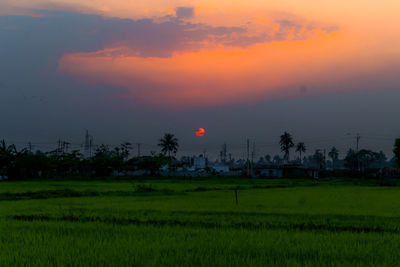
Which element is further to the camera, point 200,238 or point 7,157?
point 7,157

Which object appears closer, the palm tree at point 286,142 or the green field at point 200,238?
the green field at point 200,238

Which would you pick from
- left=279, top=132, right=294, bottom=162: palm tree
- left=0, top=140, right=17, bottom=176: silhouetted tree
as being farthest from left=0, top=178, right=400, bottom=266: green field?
left=279, top=132, right=294, bottom=162: palm tree

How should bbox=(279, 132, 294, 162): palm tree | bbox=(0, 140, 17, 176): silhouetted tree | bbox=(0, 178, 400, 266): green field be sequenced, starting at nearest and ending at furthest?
bbox=(0, 178, 400, 266): green field < bbox=(0, 140, 17, 176): silhouetted tree < bbox=(279, 132, 294, 162): palm tree

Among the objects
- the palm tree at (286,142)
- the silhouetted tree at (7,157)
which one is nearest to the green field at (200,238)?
the silhouetted tree at (7,157)

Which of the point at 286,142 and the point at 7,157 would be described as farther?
the point at 286,142

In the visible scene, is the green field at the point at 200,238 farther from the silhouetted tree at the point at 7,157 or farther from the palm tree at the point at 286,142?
the palm tree at the point at 286,142

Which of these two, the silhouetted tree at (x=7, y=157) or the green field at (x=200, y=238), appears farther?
the silhouetted tree at (x=7, y=157)

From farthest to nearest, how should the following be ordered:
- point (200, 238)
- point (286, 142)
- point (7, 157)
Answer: point (286, 142) < point (7, 157) < point (200, 238)

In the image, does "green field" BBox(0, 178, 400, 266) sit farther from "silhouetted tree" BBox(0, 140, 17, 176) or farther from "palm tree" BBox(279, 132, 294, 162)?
"palm tree" BBox(279, 132, 294, 162)

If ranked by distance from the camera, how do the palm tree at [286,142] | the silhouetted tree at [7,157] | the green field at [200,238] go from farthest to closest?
the palm tree at [286,142]
the silhouetted tree at [7,157]
the green field at [200,238]

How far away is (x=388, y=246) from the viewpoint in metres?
9.34

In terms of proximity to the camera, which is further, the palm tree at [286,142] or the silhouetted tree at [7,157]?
the palm tree at [286,142]

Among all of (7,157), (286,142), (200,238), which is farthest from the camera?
(286,142)

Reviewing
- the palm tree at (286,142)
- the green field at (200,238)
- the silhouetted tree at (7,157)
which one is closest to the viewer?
the green field at (200,238)
